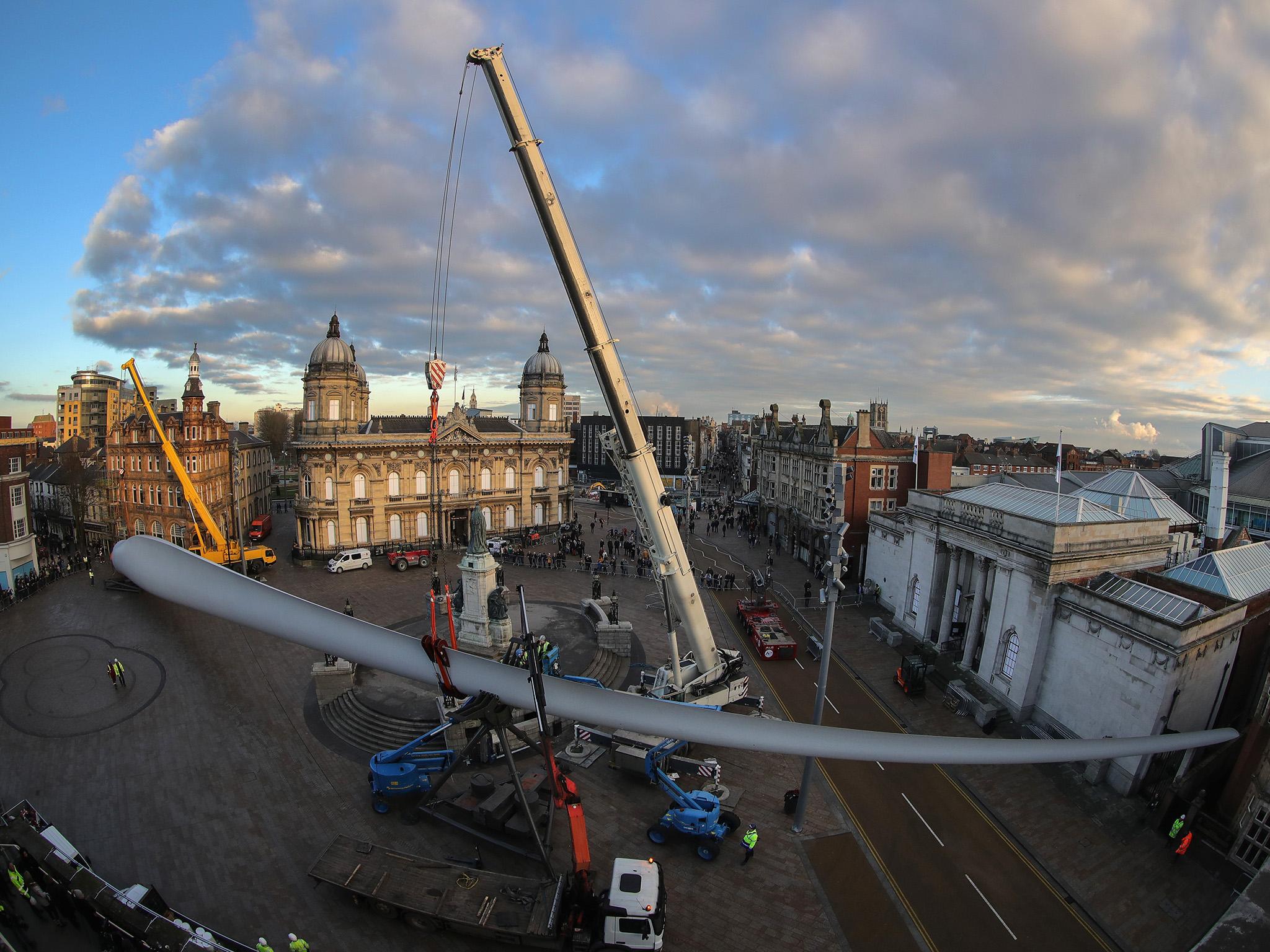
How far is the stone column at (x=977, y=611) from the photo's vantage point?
27.0 m

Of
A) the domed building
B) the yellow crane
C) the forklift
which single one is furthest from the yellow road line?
the yellow crane

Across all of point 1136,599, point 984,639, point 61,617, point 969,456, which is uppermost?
point 969,456

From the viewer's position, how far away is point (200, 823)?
55.9 ft

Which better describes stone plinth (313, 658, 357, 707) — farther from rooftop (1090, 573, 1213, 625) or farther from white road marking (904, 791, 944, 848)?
rooftop (1090, 573, 1213, 625)

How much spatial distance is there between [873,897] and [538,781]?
31.4ft

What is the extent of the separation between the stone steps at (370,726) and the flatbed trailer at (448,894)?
21.2 ft

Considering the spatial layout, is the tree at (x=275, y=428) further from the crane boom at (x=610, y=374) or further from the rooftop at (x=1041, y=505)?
the rooftop at (x=1041, y=505)

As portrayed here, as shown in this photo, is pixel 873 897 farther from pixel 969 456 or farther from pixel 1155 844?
pixel 969 456

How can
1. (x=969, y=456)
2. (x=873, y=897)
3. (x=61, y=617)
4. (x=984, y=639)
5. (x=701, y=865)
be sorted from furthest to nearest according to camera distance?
(x=969, y=456), (x=61, y=617), (x=984, y=639), (x=701, y=865), (x=873, y=897)

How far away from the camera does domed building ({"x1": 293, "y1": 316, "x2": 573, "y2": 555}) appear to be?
45.2 m

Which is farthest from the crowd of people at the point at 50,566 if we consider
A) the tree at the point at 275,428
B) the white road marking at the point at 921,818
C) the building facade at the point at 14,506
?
the tree at the point at 275,428

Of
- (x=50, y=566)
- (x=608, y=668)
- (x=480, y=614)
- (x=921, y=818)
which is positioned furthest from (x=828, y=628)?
(x=50, y=566)

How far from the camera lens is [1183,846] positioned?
53.6 feet

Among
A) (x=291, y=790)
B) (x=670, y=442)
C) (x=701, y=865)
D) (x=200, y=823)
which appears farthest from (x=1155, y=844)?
(x=670, y=442)
